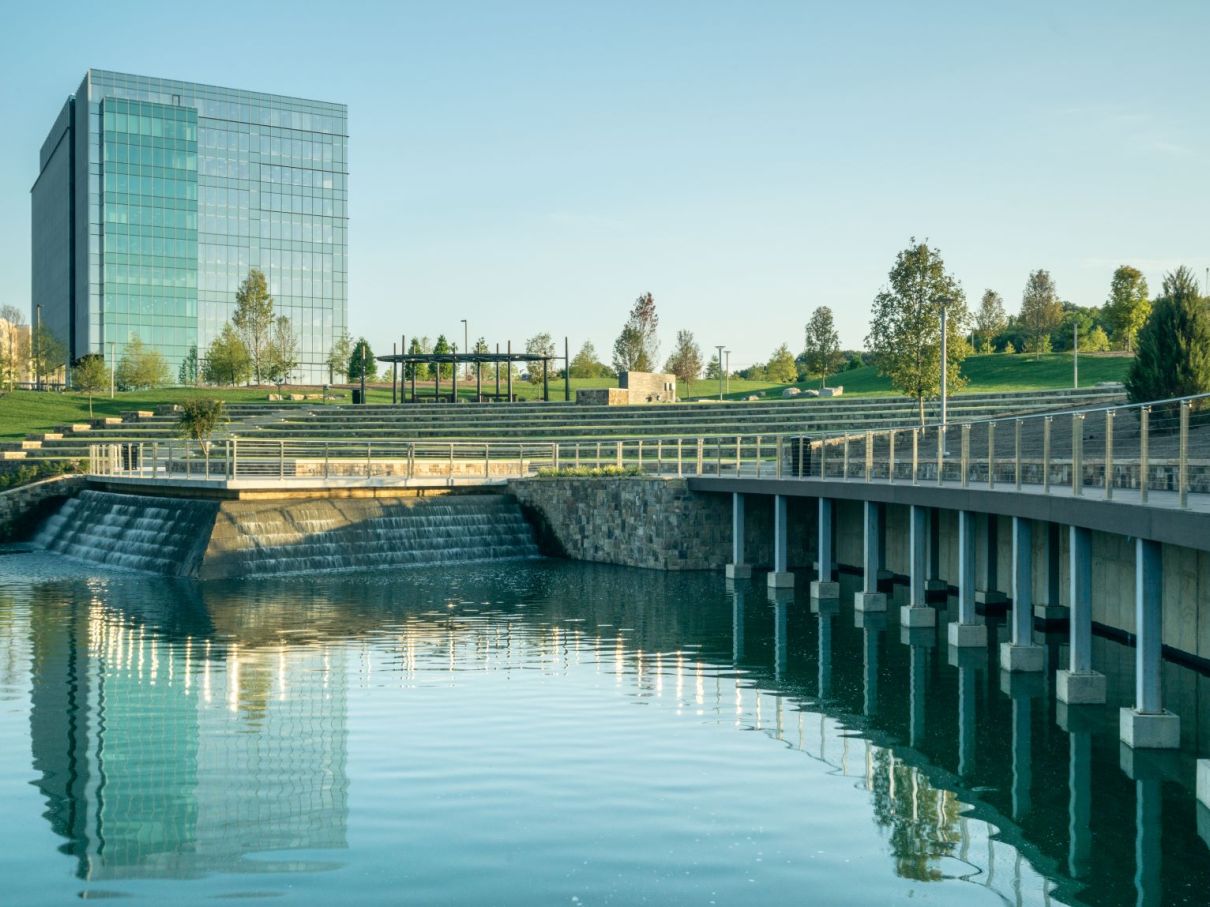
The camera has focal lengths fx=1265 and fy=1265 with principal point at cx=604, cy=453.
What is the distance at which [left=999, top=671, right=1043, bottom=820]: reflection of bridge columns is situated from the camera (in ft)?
43.2

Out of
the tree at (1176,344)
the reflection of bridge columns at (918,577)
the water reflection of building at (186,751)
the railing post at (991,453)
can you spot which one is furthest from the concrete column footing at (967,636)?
the tree at (1176,344)

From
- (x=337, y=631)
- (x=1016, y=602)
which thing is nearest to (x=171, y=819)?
(x=337, y=631)

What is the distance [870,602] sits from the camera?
86.5ft

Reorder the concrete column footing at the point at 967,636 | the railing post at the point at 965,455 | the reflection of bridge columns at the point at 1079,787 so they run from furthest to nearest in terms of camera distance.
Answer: the concrete column footing at the point at 967,636, the railing post at the point at 965,455, the reflection of bridge columns at the point at 1079,787

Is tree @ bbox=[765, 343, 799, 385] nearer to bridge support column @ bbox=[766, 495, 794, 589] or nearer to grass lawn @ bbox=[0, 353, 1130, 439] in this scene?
grass lawn @ bbox=[0, 353, 1130, 439]

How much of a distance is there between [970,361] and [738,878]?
8801cm

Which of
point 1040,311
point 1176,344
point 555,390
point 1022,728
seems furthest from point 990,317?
point 1022,728

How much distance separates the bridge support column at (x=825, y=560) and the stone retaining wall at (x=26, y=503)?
92.3ft

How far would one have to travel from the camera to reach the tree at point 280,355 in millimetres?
93375

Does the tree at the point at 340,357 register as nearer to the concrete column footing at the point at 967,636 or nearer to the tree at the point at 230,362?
the tree at the point at 230,362

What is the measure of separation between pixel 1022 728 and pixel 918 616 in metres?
8.30

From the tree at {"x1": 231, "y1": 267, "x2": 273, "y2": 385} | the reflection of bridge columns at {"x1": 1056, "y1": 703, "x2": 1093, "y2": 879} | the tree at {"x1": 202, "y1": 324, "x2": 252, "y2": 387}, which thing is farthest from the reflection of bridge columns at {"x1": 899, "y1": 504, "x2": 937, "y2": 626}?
the tree at {"x1": 202, "y1": 324, "x2": 252, "y2": 387}

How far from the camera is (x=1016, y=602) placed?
776 inches

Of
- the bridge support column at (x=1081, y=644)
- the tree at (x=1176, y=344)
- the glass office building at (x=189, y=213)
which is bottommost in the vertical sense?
the bridge support column at (x=1081, y=644)
